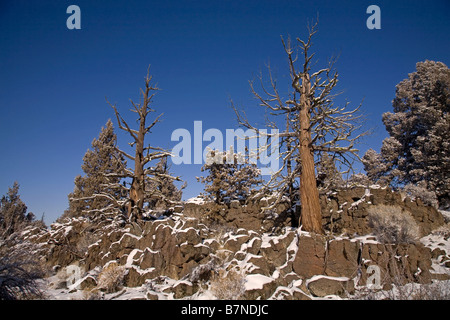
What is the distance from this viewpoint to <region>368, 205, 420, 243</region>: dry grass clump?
25.8ft

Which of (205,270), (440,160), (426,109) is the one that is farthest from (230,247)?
(426,109)

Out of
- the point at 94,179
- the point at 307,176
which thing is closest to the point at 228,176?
the point at 307,176

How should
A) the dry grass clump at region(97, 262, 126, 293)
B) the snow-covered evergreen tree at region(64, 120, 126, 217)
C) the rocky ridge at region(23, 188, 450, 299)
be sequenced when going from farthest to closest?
1. the snow-covered evergreen tree at region(64, 120, 126, 217)
2. the dry grass clump at region(97, 262, 126, 293)
3. the rocky ridge at region(23, 188, 450, 299)

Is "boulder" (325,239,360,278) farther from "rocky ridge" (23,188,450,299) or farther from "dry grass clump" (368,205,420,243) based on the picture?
"dry grass clump" (368,205,420,243)

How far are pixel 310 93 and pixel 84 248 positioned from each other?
46.9ft

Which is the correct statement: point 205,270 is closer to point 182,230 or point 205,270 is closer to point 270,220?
point 182,230

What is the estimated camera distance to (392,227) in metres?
8.29

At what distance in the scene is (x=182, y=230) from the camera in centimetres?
923

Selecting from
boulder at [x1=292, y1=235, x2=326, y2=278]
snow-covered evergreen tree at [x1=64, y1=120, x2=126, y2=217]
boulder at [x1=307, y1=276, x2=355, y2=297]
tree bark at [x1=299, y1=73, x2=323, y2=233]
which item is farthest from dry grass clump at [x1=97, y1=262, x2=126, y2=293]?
snow-covered evergreen tree at [x1=64, y1=120, x2=126, y2=217]

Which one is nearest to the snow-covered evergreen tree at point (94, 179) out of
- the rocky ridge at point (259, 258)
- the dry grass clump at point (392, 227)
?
the rocky ridge at point (259, 258)

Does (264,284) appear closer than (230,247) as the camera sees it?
Yes

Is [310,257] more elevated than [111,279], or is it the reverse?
[310,257]

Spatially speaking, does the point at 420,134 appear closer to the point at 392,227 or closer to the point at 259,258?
the point at 392,227
